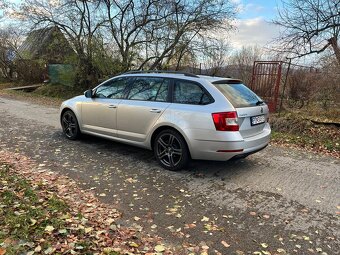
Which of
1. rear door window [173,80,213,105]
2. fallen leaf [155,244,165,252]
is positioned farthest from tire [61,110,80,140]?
fallen leaf [155,244,165,252]

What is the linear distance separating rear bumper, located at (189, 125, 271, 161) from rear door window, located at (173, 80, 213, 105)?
643 millimetres

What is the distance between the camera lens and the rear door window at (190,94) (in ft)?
16.4

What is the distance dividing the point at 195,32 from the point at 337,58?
821cm

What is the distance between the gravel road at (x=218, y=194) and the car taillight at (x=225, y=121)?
0.86 metres

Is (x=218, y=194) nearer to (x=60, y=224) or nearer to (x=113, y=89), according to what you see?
(x=60, y=224)

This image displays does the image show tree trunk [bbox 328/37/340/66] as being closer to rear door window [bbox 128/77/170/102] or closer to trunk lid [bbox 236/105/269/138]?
trunk lid [bbox 236/105/269/138]

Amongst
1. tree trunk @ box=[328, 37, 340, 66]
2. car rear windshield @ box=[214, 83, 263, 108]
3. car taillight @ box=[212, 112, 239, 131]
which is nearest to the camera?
car taillight @ box=[212, 112, 239, 131]

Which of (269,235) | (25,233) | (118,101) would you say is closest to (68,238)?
(25,233)

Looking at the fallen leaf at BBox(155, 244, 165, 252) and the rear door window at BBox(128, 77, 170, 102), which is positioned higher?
the rear door window at BBox(128, 77, 170, 102)

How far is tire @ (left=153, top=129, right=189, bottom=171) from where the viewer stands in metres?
5.16

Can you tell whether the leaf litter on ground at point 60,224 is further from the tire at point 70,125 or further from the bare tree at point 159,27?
the bare tree at point 159,27

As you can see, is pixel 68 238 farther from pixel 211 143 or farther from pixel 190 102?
pixel 190 102

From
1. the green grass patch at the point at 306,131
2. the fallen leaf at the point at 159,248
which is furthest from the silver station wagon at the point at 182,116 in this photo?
the green grass patch at the point at 306,131

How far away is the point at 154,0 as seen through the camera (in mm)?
16234
